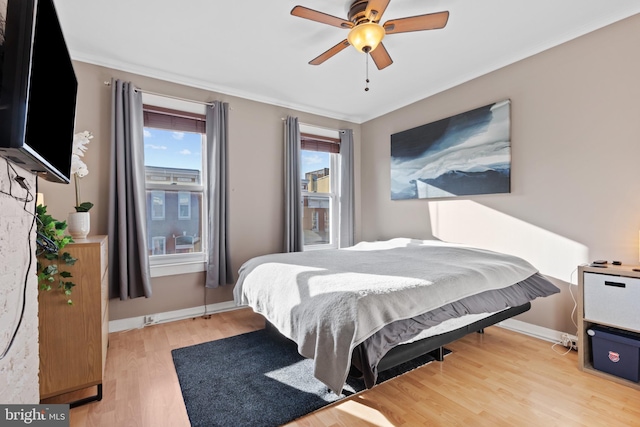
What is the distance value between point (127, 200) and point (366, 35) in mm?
2517

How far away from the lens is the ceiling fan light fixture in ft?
6.38

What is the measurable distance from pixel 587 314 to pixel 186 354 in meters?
2.98

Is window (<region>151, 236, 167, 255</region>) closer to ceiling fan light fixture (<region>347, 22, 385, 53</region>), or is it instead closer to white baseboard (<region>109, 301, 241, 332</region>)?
white baseboard (<region>109, 301, 241, 332</region>)

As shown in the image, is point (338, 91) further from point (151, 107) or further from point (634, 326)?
point (634, 326)

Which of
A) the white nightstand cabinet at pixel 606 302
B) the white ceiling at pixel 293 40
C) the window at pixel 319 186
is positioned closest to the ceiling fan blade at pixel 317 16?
the white ceiling at pixel 293 40

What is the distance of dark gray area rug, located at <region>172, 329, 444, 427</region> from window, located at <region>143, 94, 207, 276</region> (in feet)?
3.71

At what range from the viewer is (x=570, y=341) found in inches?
95.6

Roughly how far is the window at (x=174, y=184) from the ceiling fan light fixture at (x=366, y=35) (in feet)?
6.62

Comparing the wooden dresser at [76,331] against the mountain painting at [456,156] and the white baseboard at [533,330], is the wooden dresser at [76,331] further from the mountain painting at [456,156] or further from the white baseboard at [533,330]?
the white baseboard at [533,330]

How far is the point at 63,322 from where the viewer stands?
1688 mm

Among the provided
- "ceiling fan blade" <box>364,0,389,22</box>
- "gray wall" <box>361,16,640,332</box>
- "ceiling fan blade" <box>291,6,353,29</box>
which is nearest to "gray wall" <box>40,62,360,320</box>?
"ceiling fan blade" <box>291,6,353,29</box>

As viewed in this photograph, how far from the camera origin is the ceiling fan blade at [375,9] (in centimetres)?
183

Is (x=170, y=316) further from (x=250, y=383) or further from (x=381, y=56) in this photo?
(x=381, y=56)

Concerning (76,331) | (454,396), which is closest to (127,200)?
(76,331)
